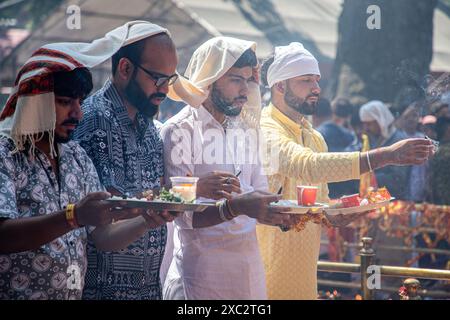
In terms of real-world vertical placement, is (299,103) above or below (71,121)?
above

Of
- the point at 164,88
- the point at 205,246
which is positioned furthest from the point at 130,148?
the point at 205,246

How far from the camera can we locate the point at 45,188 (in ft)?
11.8

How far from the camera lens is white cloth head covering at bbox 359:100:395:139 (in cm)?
908

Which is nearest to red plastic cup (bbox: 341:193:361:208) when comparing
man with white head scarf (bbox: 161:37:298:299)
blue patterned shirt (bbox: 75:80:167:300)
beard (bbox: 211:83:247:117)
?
man with white head scarf (bbox: 161:37:298:299)

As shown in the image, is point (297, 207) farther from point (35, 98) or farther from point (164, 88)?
point (35, 98)

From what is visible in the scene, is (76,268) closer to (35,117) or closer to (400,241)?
(35,117)

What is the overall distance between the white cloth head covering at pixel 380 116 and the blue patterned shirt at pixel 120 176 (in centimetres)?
516

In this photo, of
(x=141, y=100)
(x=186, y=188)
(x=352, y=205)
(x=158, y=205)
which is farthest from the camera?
(x=352, y=205)

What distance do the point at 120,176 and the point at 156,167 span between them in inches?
11.2

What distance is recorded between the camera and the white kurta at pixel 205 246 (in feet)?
14.8

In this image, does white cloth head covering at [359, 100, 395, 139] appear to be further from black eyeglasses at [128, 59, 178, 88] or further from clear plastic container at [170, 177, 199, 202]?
clear plastic container at [170, 177, 199, 202]

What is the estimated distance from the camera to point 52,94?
3.62 m
